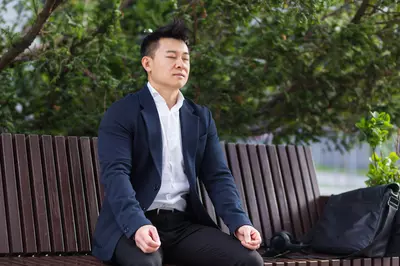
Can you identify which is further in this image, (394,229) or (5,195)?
(394,229)

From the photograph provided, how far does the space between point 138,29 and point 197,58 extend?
113cm

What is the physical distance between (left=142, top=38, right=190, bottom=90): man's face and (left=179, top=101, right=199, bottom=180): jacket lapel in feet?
0.50

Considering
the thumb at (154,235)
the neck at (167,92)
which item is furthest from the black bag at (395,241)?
the thumb at (154,235)

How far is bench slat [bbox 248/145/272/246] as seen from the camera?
540cm

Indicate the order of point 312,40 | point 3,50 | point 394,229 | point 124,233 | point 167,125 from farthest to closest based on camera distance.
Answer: point 312,40 → point 3,50 → point 394,229 → point 167,125 → point 124,233

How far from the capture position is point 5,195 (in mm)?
4496

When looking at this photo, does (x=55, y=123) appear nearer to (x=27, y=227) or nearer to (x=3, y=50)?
(x=3, y=50)

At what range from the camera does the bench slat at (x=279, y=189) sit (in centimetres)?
553

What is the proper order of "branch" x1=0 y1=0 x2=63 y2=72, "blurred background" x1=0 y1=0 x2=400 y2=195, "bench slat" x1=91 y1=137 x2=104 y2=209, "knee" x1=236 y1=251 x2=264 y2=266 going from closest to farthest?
"knee" x1=236 y1=251 x2=264 y2=266
"bench slat" x1=91 y1=137 x2=104 y2=209
"branch" x1=0 y1=0 x2=63 y2=72
"blurred background" x1=0 y1=0 x2=400 y2=195

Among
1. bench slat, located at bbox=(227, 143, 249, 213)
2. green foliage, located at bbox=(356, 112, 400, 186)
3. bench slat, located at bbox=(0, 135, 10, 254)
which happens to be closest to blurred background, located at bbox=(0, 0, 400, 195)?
green foliage, located at bbox=(356, 112, 400, 186)

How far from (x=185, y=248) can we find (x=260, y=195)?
1.61 metres

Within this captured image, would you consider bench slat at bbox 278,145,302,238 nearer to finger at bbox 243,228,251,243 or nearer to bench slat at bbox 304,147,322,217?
bench slat at bbox 304,147,322,217

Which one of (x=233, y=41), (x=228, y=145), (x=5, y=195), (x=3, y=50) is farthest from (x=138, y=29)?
(x=5, y=195)

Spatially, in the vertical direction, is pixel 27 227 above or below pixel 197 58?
below
